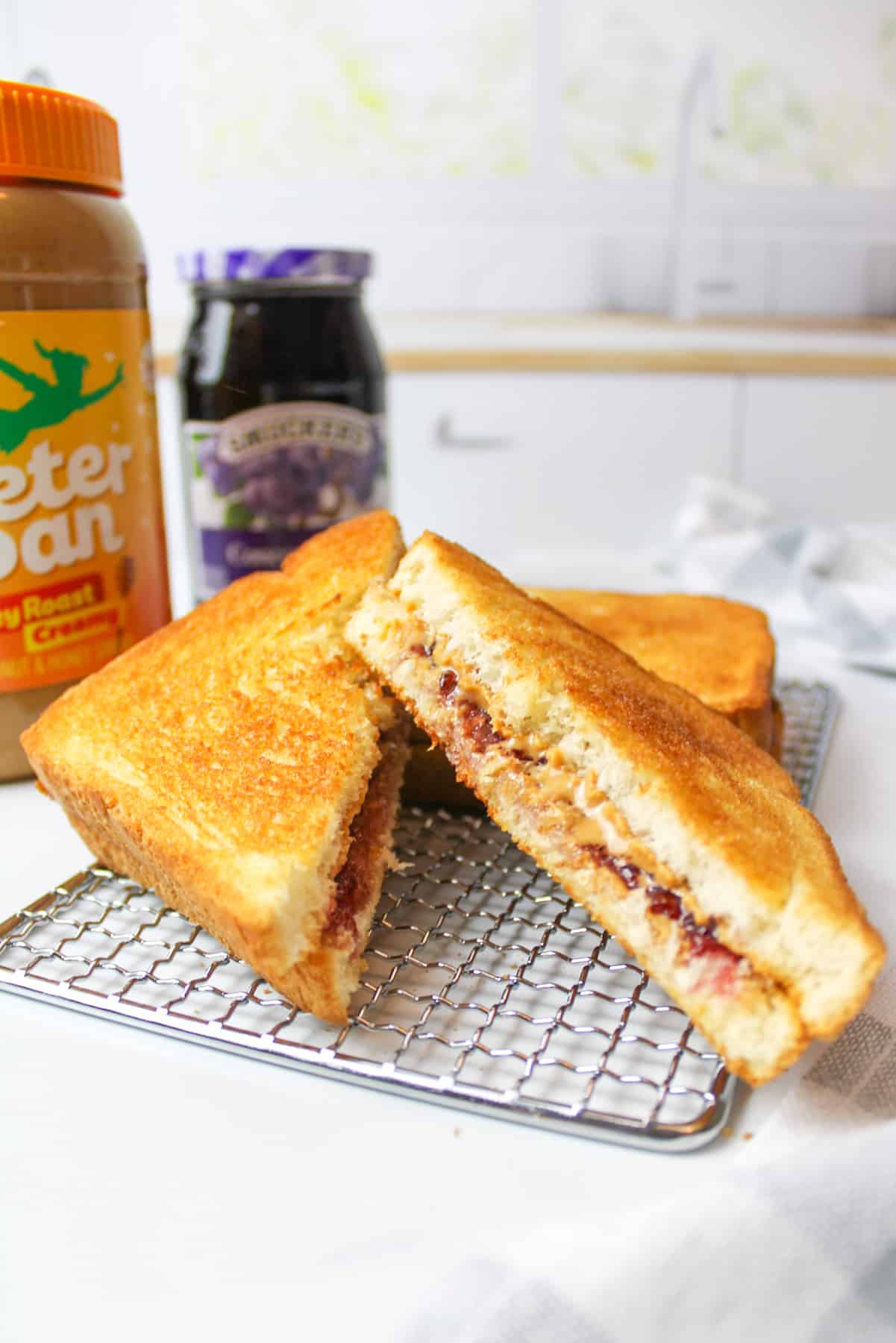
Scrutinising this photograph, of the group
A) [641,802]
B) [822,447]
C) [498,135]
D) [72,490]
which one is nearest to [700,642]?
[641,802]

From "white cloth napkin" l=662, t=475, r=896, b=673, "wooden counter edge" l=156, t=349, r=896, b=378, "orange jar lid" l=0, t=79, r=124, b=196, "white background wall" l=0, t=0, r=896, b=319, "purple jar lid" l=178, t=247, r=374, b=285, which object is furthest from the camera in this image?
"white background wall" l=0, t=0, r=896, b=319

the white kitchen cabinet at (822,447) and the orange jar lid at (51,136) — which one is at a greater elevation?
the orange jar lid at (51,136)

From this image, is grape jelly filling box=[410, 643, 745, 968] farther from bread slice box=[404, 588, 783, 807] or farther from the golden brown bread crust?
the golden brown bread crust

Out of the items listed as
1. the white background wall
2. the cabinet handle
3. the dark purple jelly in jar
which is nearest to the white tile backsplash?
the white background wall

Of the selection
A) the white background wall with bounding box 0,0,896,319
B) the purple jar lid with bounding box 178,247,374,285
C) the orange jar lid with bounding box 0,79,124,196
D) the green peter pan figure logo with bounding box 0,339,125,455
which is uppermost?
the white background wall with bounding box 0,0,896,319

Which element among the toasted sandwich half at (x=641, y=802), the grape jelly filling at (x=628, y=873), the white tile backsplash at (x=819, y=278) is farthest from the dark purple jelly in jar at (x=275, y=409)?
the white tile backsplash at (x=819, y=278)

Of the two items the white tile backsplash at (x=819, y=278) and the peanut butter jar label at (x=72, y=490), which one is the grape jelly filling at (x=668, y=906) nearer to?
the peanut butter jar label at (x=72, y=490)

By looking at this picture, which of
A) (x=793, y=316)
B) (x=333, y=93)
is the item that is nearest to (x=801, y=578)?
(x=793, y=316)
